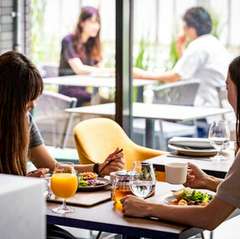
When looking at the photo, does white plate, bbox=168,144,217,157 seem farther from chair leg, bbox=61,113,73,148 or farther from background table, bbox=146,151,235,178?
chair leg, bbox=61,113,73,148

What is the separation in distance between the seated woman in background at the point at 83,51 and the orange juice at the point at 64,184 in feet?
7.89

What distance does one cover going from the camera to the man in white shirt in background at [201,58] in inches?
177

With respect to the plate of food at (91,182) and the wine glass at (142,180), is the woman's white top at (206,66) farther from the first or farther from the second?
the wine glass at (142,180)

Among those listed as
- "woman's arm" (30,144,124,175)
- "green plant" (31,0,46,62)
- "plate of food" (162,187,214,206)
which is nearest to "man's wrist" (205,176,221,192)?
"plate of food" (162,187,214,206)

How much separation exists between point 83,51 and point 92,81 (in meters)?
0.22

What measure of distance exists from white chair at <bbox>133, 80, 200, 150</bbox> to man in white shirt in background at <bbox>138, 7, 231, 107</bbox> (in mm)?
48

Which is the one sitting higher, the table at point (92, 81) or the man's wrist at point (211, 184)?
the table at point (92, 81)

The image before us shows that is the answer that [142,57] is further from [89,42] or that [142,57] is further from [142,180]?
[142,180]

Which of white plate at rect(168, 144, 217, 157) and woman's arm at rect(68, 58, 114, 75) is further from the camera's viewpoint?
woman's arm at rect(68, 58, 114, 75)

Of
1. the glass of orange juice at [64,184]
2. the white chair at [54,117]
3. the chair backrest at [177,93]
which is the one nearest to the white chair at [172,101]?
the chair backrest at [177,93]

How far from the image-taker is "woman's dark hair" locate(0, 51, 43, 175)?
2656 mm

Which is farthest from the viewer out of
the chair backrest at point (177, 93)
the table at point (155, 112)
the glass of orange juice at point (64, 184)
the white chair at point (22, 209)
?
the chair backrest at point (177, 93)

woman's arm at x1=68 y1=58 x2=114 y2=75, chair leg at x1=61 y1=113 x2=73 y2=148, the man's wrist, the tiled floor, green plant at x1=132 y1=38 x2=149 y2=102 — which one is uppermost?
green plant at x1=132 y1=38 x2=149 y2=102

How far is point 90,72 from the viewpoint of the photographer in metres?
4.83
